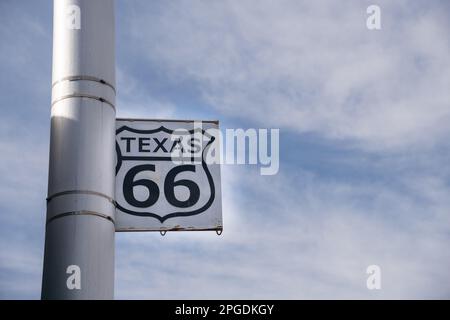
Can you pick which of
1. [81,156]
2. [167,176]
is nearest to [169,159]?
[167,176]

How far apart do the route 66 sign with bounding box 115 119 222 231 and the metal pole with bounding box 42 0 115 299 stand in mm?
479

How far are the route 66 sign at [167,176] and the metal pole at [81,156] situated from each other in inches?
18.9

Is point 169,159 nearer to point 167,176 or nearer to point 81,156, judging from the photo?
point 167,176

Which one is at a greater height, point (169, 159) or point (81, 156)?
point (169, 159)

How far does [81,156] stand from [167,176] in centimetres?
176

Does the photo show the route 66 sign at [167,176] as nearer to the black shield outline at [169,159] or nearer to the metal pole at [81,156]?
the black shield outline at [169,159]

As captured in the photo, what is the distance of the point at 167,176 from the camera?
57.0 ft

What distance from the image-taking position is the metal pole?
15.5m

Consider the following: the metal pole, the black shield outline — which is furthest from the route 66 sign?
the metal pole

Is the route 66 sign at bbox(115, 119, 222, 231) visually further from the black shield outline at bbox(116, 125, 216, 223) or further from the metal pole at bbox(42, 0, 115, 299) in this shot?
the metal pole at bbox(42, 0, 115, 299)
